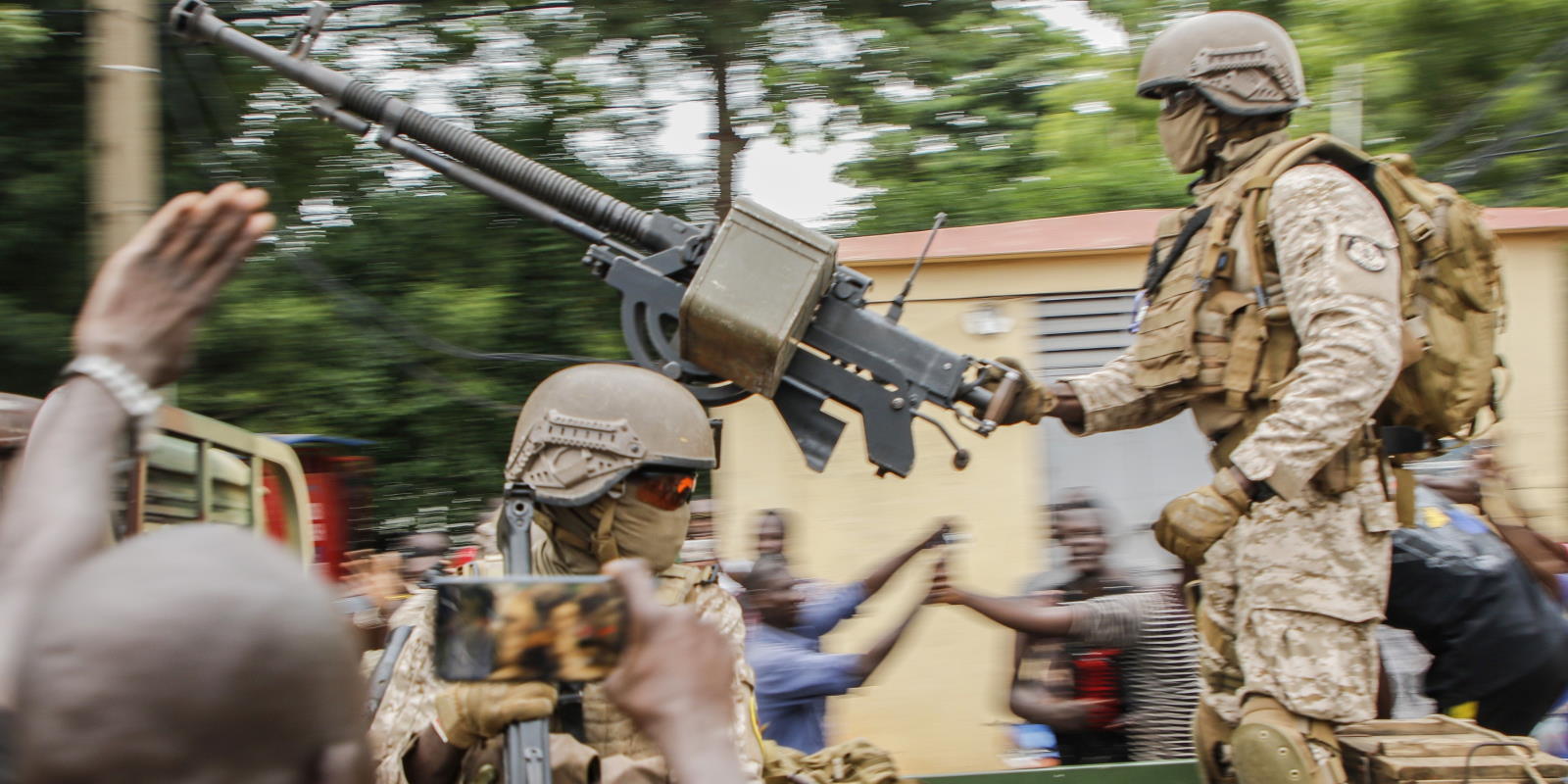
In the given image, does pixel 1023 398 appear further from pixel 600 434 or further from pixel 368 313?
pixel 368 313

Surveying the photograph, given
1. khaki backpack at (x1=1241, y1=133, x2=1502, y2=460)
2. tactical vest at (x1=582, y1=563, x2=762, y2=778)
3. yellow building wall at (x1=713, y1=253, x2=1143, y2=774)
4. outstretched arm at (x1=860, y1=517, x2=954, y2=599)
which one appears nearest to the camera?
tactical vest at (x1=582, y1=563, x2=762, y2=778)

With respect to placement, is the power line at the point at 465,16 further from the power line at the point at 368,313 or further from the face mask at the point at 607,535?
the face mask at the point at 607,535

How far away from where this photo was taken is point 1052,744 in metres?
4.61

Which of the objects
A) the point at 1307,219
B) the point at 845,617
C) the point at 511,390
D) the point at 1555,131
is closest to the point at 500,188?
the point at 845,617

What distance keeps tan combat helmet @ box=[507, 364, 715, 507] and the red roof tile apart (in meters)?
2.74

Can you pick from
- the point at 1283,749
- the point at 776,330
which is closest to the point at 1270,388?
the point at 1283,749

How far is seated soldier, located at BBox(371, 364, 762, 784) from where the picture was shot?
268 cm

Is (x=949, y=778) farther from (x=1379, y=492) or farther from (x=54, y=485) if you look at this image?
(x=54, y=485)

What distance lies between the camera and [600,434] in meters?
2.90

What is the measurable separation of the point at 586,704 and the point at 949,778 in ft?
3.98

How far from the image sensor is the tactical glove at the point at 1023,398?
3.88 meters

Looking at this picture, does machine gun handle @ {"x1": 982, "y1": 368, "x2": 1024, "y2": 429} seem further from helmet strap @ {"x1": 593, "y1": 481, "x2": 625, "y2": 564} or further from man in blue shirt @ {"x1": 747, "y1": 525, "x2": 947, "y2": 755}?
helmet strap @ {"x1": 593, "y1": 481, "x2": 625, "y2": 564}

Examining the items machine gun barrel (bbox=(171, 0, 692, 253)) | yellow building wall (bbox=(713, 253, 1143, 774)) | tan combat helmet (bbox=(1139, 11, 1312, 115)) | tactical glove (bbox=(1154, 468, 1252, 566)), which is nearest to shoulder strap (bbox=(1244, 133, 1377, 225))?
tan combat helmet (bbox=(1139, 11, 1312, 115))

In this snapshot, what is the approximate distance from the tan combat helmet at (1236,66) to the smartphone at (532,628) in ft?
8.26
